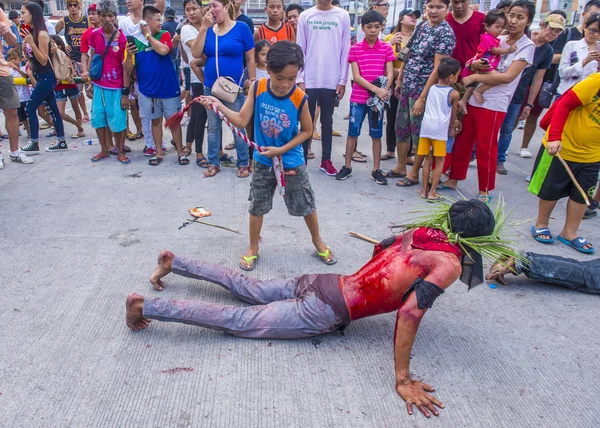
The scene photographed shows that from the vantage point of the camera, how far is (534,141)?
7098mm

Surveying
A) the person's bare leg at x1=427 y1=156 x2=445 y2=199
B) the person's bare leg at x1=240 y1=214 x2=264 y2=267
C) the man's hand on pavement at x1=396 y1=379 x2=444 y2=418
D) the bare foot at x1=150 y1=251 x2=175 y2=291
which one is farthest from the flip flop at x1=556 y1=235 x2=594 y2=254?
the bare foot at x1=150 y1=251 x2=175 y2=291

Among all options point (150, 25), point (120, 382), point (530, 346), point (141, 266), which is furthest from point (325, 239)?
point (150, 25)

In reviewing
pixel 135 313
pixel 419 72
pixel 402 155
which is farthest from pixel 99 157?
pixel 419 72

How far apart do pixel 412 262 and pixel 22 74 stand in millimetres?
6273

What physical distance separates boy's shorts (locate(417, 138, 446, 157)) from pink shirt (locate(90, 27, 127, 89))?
11.7ft

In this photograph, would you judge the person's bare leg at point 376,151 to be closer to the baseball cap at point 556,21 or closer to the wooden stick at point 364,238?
the wooden stick at point 364,238

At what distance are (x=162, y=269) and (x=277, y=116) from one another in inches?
49.3

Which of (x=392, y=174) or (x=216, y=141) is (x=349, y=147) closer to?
(x=392, y=174)

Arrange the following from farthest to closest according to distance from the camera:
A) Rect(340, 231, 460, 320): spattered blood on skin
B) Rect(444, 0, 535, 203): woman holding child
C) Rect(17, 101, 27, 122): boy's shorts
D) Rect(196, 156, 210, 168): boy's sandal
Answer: Rect(17, 101, 27, 122): boy's shorts
Rect(196, 156, 210, 168): boy's sandal
Rect(444, 0, 535, 203): woman holding child
Rect(340, 231, 460, 320): spattered blood on skin

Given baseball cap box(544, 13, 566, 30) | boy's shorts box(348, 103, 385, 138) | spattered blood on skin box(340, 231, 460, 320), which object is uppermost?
baseball cap box(544, 13, 566, 30)

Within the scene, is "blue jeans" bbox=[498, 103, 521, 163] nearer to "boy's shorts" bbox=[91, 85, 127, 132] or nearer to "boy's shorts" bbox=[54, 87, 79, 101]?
"boy's shorts" bbox=[91, 85, 127, 132]

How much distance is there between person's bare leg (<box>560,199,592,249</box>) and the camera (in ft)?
12.4

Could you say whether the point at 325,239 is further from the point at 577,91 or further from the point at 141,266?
the point at 577,91

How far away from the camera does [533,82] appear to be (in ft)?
18.2
